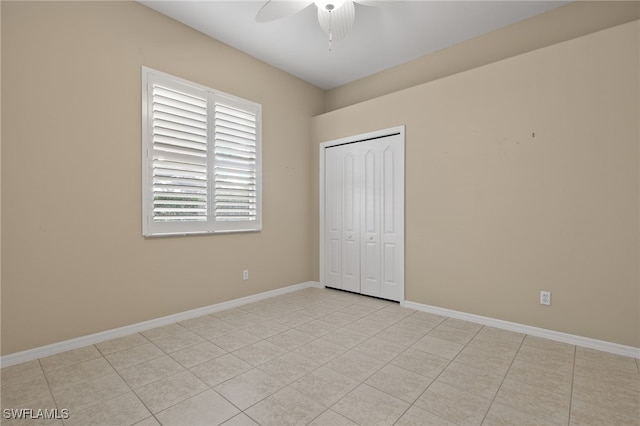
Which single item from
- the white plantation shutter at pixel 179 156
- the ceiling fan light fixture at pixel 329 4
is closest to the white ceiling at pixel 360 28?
the ceiling fan light fixture at pixel 329 4

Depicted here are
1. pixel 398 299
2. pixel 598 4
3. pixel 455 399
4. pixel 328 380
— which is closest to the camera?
pixel 455 399

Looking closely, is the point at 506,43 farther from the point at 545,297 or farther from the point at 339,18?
the point at 545,297

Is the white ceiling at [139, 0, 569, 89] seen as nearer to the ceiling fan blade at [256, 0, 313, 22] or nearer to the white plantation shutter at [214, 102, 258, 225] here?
the ceiling fan blade at [256, 0, 313, 22]

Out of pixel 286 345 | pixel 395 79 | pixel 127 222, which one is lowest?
pixel 286 345

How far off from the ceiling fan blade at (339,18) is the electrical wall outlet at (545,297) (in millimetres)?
3004

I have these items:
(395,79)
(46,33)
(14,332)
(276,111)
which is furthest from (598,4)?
(14,332)

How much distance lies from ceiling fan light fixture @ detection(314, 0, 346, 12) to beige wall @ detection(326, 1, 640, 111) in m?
2.02

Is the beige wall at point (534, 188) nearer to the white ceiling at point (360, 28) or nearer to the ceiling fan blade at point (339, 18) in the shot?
the white ceiling at point (360, 28)

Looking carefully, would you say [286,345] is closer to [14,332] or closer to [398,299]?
[398,299]

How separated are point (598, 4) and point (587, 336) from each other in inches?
122

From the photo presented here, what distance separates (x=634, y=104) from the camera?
98.0 inches

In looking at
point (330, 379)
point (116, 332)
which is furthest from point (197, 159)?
point (330, 379)

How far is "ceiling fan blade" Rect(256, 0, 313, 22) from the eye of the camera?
2.40 metres

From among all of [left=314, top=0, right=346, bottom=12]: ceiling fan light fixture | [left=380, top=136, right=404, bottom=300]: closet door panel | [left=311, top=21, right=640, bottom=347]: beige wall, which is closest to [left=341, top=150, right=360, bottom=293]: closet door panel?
[left=380, top=136, right=404, bottom=300]: closet door panel
